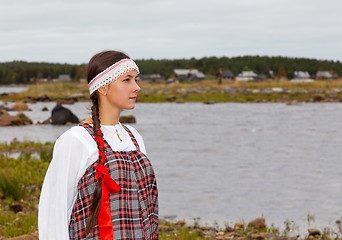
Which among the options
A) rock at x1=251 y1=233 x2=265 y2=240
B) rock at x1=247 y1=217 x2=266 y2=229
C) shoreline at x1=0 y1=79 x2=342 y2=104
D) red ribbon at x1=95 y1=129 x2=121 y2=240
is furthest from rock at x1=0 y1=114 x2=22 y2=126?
red ribbon at x1=95 y1=129 x2=121 y2=240

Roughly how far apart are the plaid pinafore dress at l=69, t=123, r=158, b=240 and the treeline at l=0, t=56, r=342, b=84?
118767 millimetres

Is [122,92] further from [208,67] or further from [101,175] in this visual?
[208,67]

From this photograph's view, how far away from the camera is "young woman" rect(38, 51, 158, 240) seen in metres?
2.62

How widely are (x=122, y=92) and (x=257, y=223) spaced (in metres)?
5.85

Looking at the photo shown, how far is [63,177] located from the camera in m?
2.61

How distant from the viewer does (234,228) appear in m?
7.94

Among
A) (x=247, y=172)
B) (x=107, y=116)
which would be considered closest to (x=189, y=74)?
(x=247, y=172)

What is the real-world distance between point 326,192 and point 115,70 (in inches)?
366

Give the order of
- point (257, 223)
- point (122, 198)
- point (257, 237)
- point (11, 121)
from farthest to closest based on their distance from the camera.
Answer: point (11, 121) < point (257, 223) < point (257, 237) < point (122, 198)

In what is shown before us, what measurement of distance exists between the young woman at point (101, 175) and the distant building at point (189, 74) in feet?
392

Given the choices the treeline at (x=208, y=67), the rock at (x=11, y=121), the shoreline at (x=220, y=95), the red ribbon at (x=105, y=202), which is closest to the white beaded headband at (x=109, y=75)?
the red ribbon at (x=105, y=202)

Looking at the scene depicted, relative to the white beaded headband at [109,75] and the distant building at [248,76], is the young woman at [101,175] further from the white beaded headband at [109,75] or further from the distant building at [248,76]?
the distant building at [248,76]

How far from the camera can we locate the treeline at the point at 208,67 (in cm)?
12500

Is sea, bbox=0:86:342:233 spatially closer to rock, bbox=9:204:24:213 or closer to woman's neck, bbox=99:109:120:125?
rock, bbox=9:204:24:213
